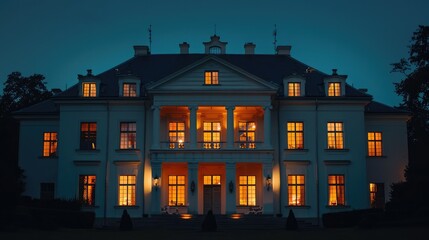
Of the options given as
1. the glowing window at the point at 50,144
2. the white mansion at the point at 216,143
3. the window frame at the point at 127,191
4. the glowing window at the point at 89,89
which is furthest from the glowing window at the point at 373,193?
the glowing window at the point at 50,144

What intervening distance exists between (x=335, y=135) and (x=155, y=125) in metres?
11.9

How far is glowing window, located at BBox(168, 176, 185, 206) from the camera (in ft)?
133

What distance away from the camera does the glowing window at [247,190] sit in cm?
4044

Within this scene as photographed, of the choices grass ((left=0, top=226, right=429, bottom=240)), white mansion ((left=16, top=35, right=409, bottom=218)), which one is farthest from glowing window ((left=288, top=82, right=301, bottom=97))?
grass ((left=0, top=226, right=429, bottom=240))

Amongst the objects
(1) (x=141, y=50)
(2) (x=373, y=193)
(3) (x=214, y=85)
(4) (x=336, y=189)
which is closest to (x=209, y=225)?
(3) (x=214, y=85)

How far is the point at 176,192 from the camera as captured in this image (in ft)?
133

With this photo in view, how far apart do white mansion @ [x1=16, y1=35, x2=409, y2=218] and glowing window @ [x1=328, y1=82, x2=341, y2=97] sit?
0.22 feet

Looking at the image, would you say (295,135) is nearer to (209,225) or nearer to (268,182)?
(268,182)

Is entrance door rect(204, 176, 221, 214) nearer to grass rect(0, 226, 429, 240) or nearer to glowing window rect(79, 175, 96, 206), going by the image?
glowing window rect(79, 175, 96, 206)

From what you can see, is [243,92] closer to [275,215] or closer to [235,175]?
[235,175]

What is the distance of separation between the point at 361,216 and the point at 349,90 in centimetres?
Answer: 1132

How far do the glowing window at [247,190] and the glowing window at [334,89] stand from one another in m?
7.67

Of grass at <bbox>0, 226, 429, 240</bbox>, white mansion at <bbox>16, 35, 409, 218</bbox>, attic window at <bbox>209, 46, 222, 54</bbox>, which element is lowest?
grass at <bbox>0, 226, 429, 240</bbox>

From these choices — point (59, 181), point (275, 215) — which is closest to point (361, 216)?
point (275, 215)
